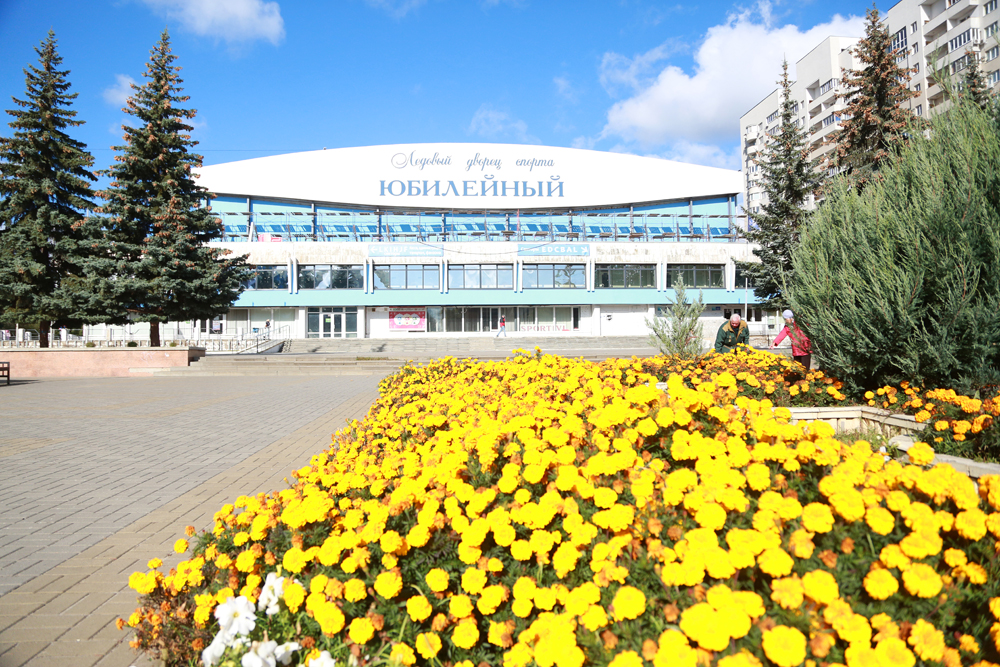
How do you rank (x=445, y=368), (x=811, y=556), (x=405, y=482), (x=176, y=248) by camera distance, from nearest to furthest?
(x=811, y=556), (x=405, y=482), (x=445, y=368), (x=176, y=248)

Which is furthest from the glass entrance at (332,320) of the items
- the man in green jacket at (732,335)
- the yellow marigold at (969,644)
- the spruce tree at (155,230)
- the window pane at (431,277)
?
the yellow marigold at (969,644)

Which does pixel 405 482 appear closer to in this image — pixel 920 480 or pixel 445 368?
pixel 920 480

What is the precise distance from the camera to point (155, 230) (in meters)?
23.1

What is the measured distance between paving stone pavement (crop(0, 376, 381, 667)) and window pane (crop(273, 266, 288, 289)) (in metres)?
28.6

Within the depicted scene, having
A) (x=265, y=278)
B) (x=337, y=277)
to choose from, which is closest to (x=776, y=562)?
(x=337, y=277)

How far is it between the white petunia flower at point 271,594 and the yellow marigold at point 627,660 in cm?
116

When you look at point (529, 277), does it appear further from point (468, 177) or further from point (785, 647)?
point (785, 647)

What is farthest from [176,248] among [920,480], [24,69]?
[920,480]

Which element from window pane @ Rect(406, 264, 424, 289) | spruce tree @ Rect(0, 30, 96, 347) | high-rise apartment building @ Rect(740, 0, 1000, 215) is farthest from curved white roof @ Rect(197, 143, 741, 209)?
spruce tree @ Rect(0, 30, 96, 347)

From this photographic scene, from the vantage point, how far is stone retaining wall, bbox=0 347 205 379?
20.4 m

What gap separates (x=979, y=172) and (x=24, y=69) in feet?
102

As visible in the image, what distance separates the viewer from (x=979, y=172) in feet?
13.6

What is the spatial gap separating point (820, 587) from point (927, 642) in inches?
9.3

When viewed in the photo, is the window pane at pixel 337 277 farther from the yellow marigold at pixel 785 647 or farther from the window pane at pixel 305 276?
the yellow marigold at pixel 785 647
